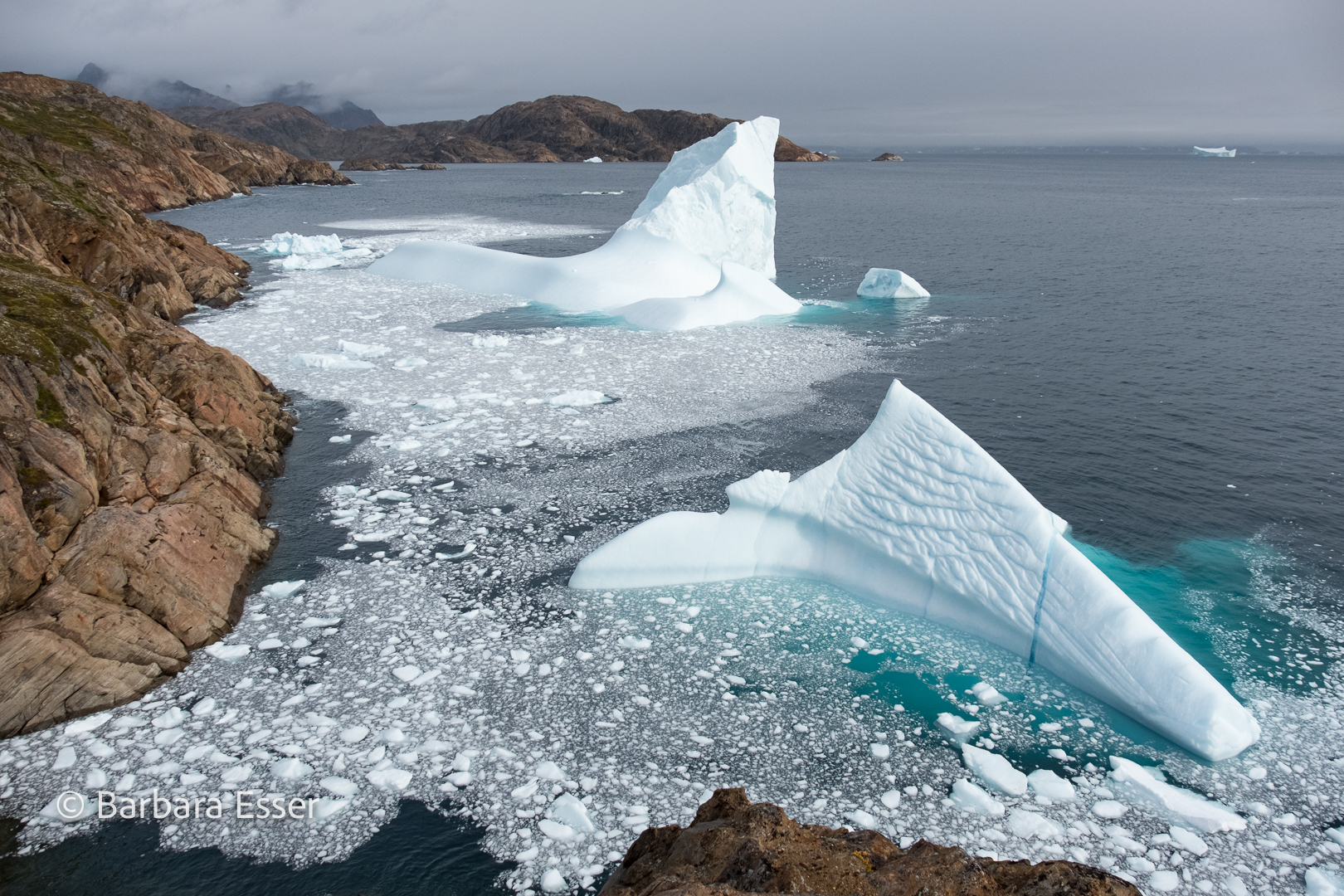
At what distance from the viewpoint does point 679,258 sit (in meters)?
24.9

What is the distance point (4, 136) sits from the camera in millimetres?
37719

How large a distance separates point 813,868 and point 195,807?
475 cm

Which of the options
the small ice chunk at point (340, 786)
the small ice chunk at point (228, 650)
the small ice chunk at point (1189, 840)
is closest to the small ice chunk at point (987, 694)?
the small ice chunk at point (1189, 840)

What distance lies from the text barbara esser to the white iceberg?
77.4ft

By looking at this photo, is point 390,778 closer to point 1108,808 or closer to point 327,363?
point 1108,808

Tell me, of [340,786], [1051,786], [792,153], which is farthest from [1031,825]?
[792,153]

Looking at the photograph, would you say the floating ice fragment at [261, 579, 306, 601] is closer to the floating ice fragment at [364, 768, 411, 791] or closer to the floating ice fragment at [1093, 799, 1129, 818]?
the floating ice fragment at [364, 768, 411, 791]

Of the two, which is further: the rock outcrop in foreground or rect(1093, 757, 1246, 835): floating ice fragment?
rect(1093, 757, 1246, 835): floating ice fragment

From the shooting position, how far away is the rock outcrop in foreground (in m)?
3.73

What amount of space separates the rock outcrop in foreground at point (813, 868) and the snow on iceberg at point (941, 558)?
4086mm

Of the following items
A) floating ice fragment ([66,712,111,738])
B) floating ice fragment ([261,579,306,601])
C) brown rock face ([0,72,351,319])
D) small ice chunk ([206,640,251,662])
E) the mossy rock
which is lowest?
floating ice fragment ([66,712,111,738])

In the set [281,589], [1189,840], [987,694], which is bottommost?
[1189,840]

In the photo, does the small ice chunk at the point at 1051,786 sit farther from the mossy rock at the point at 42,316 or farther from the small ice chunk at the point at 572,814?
the mossy rock at the point at 42,316

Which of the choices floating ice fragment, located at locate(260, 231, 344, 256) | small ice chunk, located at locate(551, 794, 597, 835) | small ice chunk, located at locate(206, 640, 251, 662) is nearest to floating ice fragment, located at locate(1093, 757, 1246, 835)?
small ice chunk, located at locate(551, 794, 597, 835)
